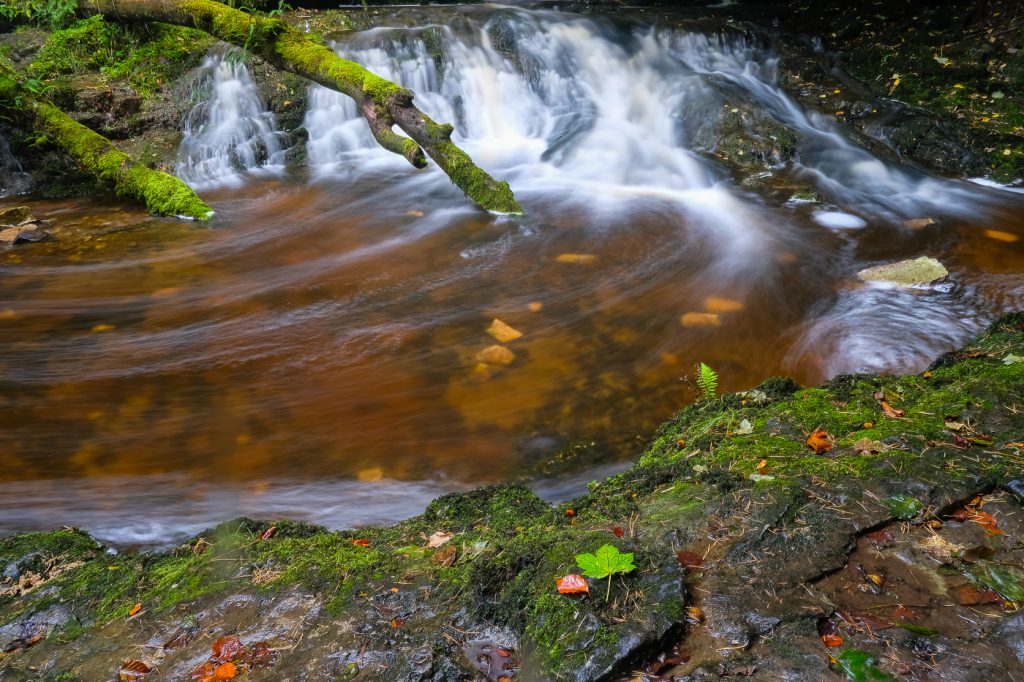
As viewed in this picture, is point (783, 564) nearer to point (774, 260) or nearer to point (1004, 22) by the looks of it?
point (774, 260)

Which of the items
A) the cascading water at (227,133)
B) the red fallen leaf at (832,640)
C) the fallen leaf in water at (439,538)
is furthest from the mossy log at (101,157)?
the red fallen leaf at (832,640)

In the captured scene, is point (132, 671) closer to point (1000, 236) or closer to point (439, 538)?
point (439, 538)

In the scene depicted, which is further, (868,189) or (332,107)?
(332,107)

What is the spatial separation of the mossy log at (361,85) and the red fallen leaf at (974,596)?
5.86m

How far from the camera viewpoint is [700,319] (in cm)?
537

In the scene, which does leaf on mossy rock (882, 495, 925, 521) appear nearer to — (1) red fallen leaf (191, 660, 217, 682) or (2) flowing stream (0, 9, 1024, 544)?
(2) flowing stream (0, 9, 1024, 544)

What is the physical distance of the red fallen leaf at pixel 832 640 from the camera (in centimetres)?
175

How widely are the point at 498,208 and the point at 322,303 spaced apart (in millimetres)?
2607

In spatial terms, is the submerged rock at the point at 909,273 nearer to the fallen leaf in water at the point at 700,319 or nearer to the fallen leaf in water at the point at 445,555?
the fallen leaf in water at the point at 700,319

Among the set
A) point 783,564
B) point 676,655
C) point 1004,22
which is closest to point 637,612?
point 676,655

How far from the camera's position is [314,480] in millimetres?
3664

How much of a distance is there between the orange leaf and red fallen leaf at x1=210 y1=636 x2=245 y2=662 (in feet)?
0.11

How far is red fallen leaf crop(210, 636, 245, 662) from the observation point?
76.7 inches

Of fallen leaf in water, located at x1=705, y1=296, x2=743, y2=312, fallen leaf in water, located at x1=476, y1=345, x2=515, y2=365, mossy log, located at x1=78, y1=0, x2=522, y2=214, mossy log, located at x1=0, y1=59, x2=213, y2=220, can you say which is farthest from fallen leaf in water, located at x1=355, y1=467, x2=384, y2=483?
mossy log, located at x1=0, y1=59, x2=213, y2=220
